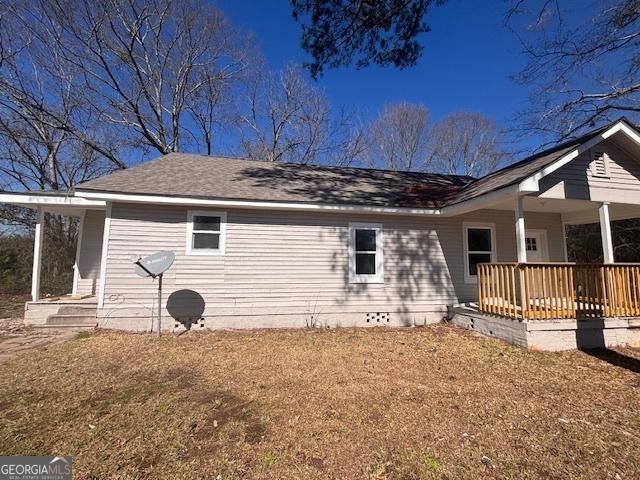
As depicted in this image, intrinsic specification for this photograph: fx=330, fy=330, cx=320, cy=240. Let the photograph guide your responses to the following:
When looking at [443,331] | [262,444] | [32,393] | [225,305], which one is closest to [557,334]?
[443,331]

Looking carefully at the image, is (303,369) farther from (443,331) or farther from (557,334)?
(557,334)

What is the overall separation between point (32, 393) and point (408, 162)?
2501 centimetres

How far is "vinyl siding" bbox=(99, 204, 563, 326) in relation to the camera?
7.75 metres

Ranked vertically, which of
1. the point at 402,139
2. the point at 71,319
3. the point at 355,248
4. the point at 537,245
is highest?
the point at 402,139

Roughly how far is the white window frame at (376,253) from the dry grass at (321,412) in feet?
8.89

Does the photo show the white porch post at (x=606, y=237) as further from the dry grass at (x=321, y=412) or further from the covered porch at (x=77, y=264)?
the covered porch at (x=77, y=264)

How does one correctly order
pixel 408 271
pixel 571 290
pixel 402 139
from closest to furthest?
pixel 571 290 → pixel 408 271 → pixel 402 139

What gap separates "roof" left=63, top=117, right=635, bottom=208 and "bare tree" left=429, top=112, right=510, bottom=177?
1458 centimetres

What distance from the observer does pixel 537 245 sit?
1031 cm

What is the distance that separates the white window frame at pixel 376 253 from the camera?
8859 mm

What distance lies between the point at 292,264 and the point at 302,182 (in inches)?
114

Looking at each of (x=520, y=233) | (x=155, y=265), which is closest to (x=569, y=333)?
(x=520, y=233)

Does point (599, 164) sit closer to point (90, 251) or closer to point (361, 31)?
point (361, 31)

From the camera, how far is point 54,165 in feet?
61.0
